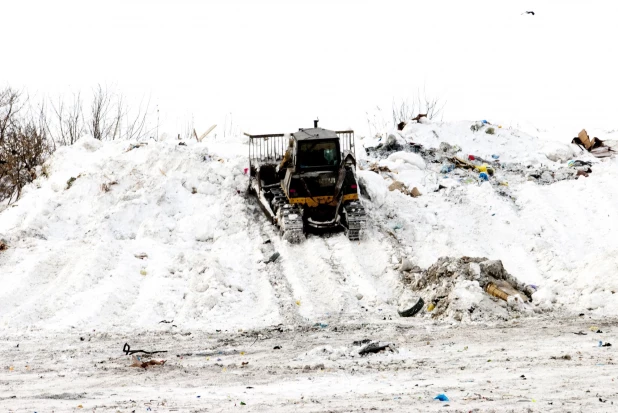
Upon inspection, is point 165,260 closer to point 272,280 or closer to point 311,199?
point 272,280

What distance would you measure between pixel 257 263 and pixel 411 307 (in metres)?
4.12

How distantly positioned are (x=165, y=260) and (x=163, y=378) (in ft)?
20.7

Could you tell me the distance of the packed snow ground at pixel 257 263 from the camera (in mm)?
8727

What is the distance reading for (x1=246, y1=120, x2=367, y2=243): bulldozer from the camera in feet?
50.9

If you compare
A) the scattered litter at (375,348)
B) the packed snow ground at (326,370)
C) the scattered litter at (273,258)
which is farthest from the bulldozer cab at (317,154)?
the scattered litter at (375,348)

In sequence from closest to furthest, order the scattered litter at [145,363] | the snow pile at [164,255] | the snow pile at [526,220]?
the scattered litter at [145,363], the snow pile at [526,220], the snow pile at [164,255]

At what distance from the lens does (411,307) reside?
11508 mm

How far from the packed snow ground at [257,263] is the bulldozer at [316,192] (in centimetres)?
40

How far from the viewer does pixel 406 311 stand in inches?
452

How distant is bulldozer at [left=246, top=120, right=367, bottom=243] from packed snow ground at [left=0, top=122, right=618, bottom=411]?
1.31 ft

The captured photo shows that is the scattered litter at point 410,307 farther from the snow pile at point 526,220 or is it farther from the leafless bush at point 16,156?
the leafless bush at point 16,156

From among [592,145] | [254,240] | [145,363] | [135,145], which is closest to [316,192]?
[254,240]

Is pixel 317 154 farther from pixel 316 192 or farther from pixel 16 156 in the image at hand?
pixel 16 156

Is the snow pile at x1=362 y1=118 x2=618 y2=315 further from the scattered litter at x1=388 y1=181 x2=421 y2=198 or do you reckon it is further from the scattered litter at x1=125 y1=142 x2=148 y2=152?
the scattered litter at x1=125 y1=142 x2=148 y2=152
